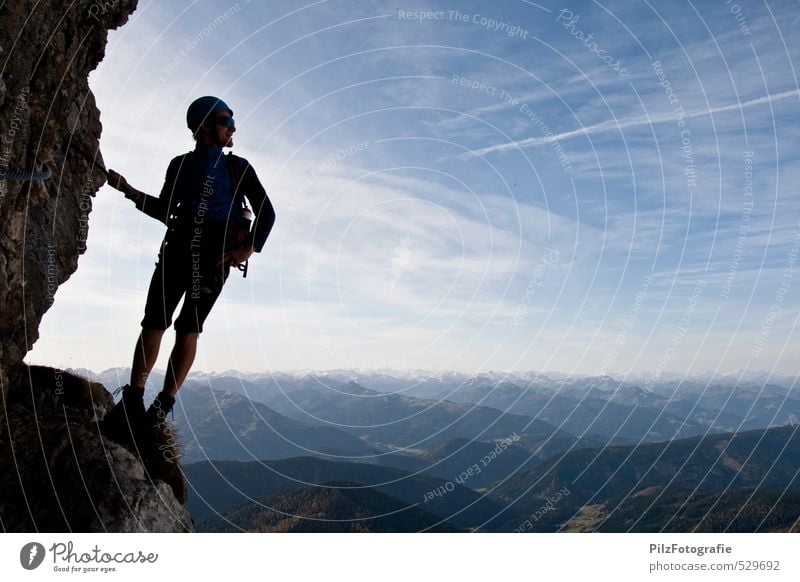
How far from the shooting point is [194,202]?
8.10 metres

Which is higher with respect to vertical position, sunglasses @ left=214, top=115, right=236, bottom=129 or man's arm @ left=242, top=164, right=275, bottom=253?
sunglasses @ left=214, top=115, right=236, bottom=129

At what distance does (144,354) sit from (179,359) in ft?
1.69

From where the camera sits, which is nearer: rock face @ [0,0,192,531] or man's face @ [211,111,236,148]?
rock face @ [0,0,192,531]

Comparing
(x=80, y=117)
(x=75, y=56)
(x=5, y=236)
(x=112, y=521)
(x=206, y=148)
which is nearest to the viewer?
(x=112, y=521)

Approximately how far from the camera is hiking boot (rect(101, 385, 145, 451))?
8188 mm

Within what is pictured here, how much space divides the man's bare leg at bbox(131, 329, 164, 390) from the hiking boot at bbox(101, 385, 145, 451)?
0.27m

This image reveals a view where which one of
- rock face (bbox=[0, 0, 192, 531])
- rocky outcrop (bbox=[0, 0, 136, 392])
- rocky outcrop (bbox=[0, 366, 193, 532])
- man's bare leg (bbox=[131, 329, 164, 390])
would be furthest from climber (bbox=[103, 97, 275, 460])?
rocky outcrop (bbox=[0, 0, 136, 392])

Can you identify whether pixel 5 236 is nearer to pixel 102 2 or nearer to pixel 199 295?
pixel 199 295

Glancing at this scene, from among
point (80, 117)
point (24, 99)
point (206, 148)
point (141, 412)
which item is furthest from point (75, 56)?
point (141, 412)

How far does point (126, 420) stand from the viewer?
8344 millimetres

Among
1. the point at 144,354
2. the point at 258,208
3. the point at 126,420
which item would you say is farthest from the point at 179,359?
the point at 258,208

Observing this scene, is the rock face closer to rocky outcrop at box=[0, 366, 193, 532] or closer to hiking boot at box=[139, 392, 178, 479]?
rocky outcrop at box=[0, 366, 193, 532]
